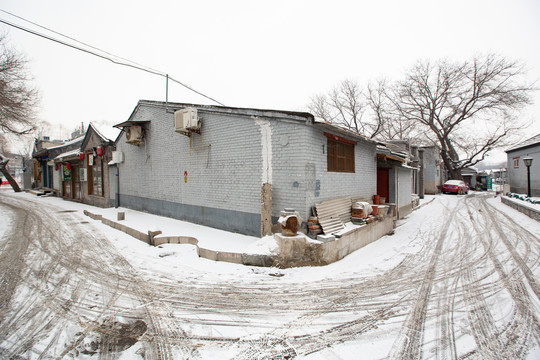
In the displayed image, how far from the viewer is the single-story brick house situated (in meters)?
6.16

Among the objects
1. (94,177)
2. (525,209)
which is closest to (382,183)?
(525,209)

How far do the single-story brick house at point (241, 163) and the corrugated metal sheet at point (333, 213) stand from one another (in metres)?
0.20

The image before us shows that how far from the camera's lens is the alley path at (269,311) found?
2797mm

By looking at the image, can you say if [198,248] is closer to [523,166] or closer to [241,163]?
[241,163]

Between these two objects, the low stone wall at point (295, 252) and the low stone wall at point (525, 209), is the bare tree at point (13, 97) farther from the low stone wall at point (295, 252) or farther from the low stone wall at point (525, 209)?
the low stone wall at point (525, 209)

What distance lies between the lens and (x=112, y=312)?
3.52 meters

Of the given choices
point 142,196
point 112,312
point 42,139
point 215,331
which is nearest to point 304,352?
point 215,331

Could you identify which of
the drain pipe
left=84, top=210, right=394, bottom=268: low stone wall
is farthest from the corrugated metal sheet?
the drain pipe

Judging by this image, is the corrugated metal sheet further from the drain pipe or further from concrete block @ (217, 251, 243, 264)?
the drain pipe

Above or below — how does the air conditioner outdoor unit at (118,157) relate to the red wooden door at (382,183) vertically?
above

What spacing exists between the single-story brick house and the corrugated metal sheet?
20 cm

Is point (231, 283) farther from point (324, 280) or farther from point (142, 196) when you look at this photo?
point (142, 196)

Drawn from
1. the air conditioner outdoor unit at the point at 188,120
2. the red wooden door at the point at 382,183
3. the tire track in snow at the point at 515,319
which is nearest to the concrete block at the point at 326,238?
the tire track in snow at the point at 515,319

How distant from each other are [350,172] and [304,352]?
6236 mm
